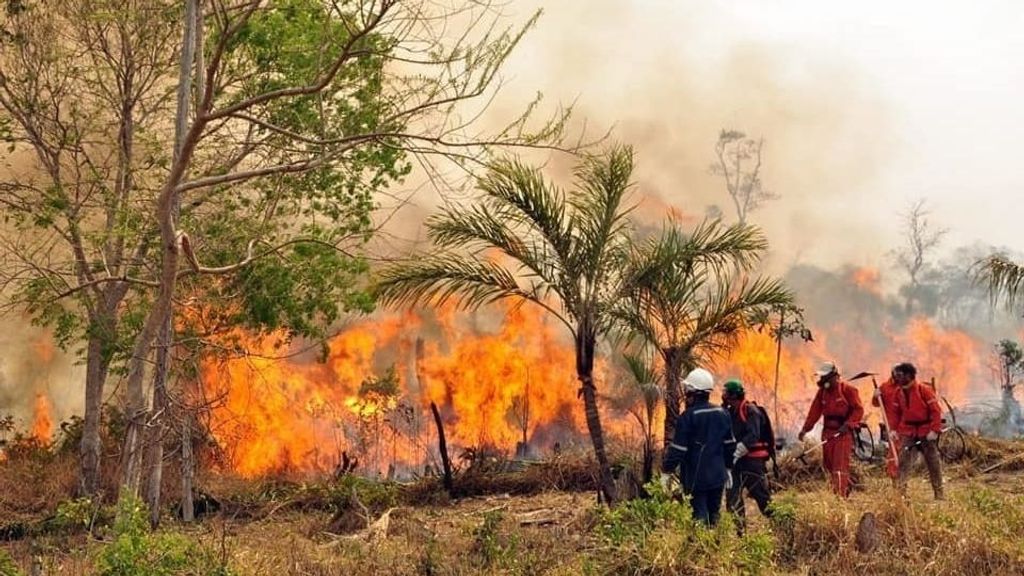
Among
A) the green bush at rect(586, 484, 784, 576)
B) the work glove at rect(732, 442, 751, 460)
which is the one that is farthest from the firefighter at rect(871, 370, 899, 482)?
the green bush at rect(586, 484, 784, 576)

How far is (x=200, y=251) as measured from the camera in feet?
42.4

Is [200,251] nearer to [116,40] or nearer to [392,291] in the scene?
[392,291]

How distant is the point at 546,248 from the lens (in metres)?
10.9

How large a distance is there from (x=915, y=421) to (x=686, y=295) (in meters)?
3.12

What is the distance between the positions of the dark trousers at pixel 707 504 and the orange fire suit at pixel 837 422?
8.89 feet

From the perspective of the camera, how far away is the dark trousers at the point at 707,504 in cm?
794

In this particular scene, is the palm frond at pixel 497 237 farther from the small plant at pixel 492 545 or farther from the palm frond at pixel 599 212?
the small plant at pixel 492 545

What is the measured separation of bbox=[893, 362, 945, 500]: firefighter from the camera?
33.9 feet

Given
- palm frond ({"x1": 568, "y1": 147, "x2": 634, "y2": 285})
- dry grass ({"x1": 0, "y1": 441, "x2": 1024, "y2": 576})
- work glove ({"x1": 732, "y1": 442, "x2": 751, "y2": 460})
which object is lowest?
dry grass ({"x1": 0, "y1": 441, "x2": 1024, "y2": 576})

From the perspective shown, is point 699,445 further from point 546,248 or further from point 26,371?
point 26,371

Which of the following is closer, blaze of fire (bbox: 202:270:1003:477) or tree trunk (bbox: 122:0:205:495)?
tree trunk (bbox: 122:0:205:495)

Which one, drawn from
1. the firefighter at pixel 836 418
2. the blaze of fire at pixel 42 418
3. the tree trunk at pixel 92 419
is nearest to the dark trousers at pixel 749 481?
the firefighter at pixel 836 418

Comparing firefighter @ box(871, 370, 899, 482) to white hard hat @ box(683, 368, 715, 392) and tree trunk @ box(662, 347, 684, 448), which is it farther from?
white hard hat @ box(683, 368, 715, 392)

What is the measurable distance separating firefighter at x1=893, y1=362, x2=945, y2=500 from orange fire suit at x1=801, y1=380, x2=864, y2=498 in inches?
23.5
